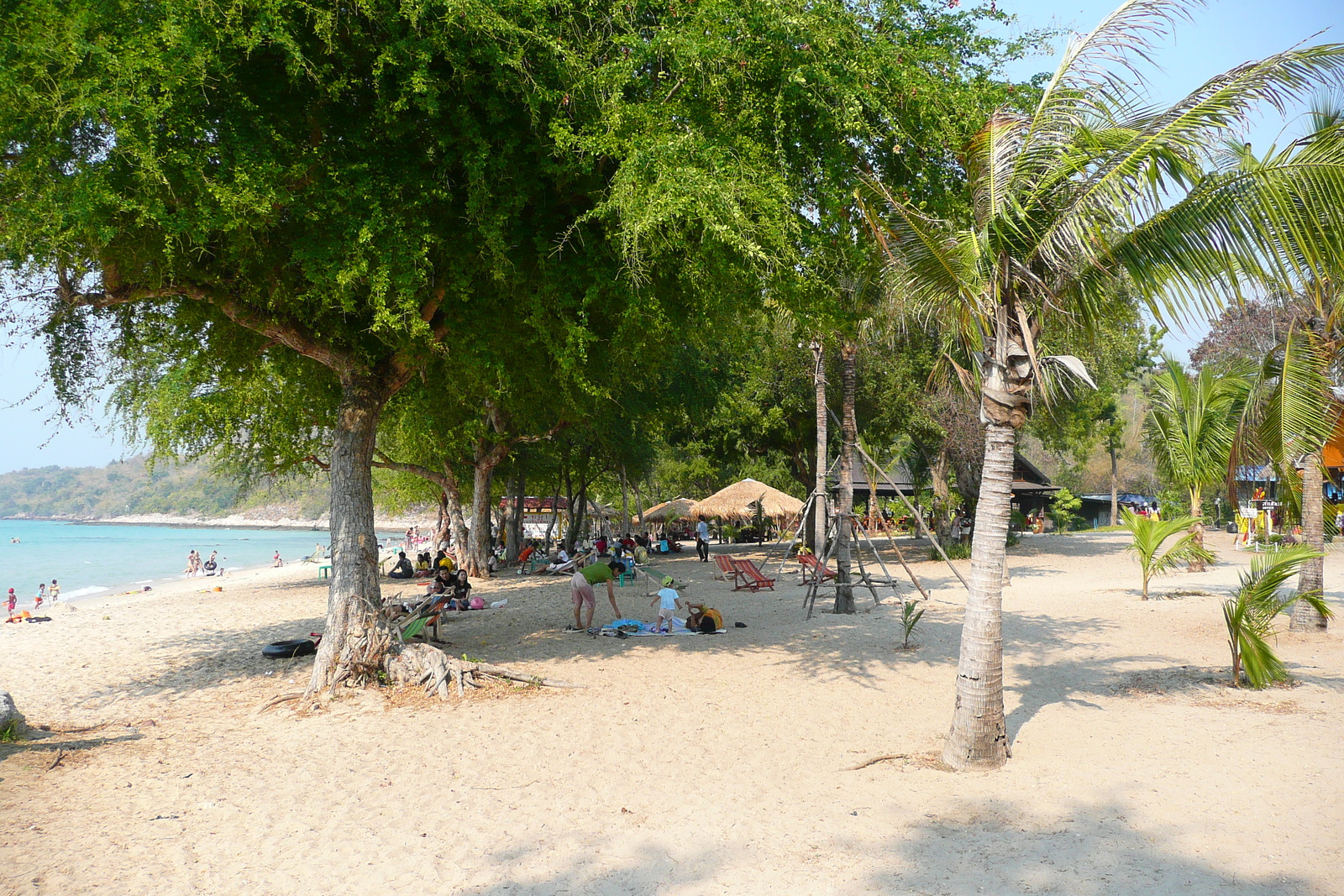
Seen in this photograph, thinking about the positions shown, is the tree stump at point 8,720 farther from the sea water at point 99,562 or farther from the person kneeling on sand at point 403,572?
the sea water at point 99,562

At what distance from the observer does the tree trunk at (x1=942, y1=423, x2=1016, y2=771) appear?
6277mm

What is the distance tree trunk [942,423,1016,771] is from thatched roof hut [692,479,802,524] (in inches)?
966

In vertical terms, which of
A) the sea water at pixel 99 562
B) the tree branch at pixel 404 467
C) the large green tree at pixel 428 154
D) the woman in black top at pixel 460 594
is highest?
Result: the large green tree at pixel 428 154

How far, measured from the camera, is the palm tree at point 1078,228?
18.4 ft

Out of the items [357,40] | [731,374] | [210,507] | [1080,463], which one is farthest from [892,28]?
[210,507]

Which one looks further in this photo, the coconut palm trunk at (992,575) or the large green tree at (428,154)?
the large green tree at (428,154)

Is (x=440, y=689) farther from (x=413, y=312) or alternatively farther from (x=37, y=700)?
(x=37, y=700)

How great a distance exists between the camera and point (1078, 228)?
19.9 ft

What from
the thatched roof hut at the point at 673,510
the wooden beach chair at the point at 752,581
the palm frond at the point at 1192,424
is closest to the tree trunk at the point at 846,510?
the wooden beach chair at the point at 752,581

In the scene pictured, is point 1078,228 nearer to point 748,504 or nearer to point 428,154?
point 428,154

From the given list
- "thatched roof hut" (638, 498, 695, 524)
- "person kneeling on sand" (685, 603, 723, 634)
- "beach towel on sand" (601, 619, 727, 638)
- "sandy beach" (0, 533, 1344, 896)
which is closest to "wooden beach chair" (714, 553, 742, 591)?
"person kneeling on sand" (685, 603, 723, 634)

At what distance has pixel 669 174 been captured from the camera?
23.6 ft

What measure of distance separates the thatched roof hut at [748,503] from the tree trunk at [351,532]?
2221cm

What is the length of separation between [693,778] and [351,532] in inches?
212
